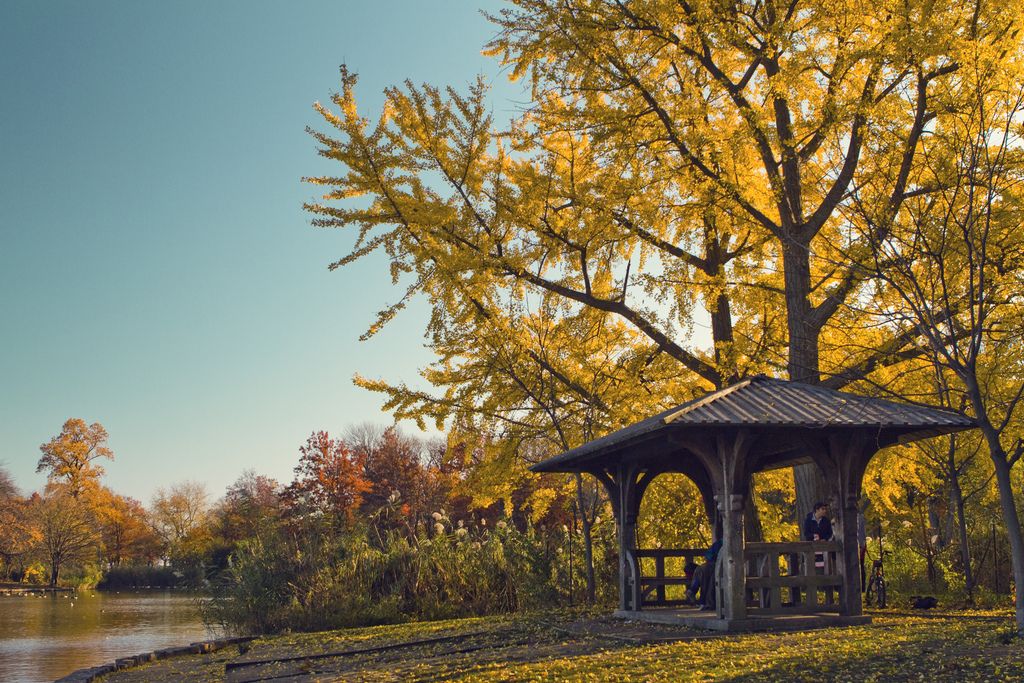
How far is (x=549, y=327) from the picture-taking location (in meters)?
14.8

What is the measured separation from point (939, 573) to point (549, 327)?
296 inches

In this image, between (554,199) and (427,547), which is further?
(427,547)

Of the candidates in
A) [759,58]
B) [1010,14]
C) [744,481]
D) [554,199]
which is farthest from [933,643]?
[759,58]

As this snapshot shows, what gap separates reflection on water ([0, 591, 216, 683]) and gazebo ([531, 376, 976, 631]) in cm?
896

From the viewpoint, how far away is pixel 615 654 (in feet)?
26.5

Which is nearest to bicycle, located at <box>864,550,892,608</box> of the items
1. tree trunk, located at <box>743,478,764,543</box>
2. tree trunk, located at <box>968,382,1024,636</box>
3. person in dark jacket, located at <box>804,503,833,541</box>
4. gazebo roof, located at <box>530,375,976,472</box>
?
tree trunk, located at <box>743,478,764,543</box>

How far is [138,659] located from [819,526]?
28.2 ft

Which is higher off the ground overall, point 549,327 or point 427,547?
point 549,327

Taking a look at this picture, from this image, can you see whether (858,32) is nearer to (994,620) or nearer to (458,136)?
(458,136)

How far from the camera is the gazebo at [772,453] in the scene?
968 centimetres

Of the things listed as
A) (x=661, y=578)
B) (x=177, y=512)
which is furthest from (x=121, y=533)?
(x=661, y=578)

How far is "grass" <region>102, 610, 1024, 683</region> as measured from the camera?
6.81m

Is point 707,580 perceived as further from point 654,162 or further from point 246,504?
point 246,504

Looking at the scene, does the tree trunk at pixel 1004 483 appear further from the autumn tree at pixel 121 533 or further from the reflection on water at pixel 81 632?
the autumn tree at pixel 121 533
